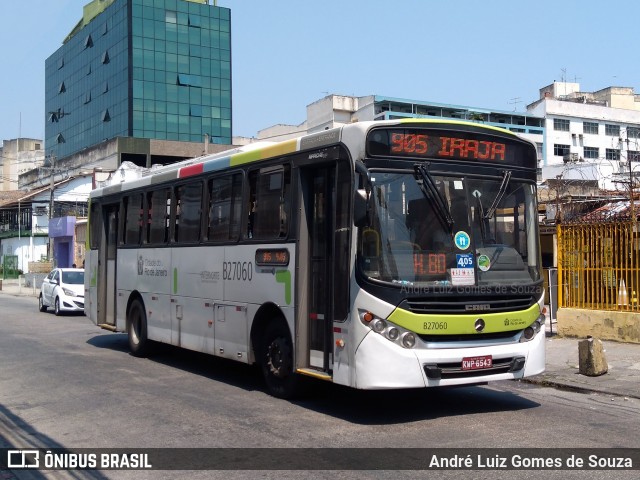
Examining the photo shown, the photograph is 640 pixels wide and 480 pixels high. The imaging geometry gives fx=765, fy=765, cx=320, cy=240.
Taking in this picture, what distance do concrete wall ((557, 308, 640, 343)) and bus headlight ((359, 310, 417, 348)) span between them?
817 cm

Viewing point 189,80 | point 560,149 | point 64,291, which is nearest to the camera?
point 64,291

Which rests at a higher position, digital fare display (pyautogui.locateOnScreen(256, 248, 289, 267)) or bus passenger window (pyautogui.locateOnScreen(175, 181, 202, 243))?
bus passenger window (pyautogui.locateOnScreen(175, 181, 202, 243))

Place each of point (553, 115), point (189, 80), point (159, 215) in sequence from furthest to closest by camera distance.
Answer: point (553, 115) < point (189, 80) < point (159, 215)

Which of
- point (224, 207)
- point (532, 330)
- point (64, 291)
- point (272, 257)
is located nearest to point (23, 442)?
point (272, 257)

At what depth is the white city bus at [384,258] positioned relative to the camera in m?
8.16

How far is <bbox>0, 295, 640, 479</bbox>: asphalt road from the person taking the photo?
7449 millimetres

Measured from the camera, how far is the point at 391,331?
8.08m

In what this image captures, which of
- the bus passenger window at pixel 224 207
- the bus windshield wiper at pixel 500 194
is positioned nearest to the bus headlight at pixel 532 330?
the bus windshield wiper at pixel 500 194

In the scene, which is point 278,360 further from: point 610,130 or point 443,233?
point 610,130

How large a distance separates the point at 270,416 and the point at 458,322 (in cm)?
241

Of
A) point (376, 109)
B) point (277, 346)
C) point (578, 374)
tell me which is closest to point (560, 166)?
point (376, 109)

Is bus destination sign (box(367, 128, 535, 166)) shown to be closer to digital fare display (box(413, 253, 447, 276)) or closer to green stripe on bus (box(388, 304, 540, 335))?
digital fare display (box(413, 253, 447, 276))

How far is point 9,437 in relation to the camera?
8.05 m

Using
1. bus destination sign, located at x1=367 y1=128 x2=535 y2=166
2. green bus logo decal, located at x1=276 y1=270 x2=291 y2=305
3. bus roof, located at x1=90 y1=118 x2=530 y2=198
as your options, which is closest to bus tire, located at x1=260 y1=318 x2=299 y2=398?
green bus logo decal, located at x1=276 y1=270 x2=291 y2=305
